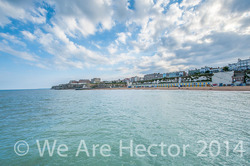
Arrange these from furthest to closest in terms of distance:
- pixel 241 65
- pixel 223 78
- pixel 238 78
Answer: pixel 241 65 → pixel 223 78 → pixel 238 78

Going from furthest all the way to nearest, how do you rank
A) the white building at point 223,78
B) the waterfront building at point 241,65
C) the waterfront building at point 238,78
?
the waterfront building at point 241,65 → the white building at point 223,78 → the waterfront building at point 238,78

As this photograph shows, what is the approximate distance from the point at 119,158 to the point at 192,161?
222 cm

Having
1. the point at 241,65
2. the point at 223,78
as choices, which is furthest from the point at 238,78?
the point at 241,65

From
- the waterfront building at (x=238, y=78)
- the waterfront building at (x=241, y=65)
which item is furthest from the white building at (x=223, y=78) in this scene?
the waterfront building at (x=241, y=65)

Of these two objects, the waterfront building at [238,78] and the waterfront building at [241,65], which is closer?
the waterfront building at [238,78]

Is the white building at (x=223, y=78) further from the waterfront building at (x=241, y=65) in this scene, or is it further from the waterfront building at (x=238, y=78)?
the waterfront building at (x=241, y=65)

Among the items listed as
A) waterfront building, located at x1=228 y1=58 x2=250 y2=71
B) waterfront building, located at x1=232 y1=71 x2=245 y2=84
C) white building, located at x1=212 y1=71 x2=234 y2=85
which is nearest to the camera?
waterfront building, located at x1=232 y1=71 x2=245 y2=84

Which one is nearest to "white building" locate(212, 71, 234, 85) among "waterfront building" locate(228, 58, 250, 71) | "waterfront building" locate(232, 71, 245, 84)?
"waterfront building" locate(232, 71, 245, 84)

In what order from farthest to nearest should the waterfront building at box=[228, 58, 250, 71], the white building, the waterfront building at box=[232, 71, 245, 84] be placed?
the waterfront building at box=[228, 58, 250, 71] < the white building < the waterfront building at box=[232, 71, 245, 84]

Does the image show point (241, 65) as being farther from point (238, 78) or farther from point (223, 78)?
point (223, 78)

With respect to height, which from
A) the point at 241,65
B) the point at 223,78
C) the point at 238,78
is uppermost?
the point at 241,65

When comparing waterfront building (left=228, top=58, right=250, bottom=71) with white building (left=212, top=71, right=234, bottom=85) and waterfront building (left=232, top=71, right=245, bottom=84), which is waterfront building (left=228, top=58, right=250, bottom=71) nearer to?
waterfront building (left=232, top=71, right=245, bottom=84)

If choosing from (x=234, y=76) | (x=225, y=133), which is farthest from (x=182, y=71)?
(x=225, y=133)

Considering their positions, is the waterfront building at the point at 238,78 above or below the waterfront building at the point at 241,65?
below
